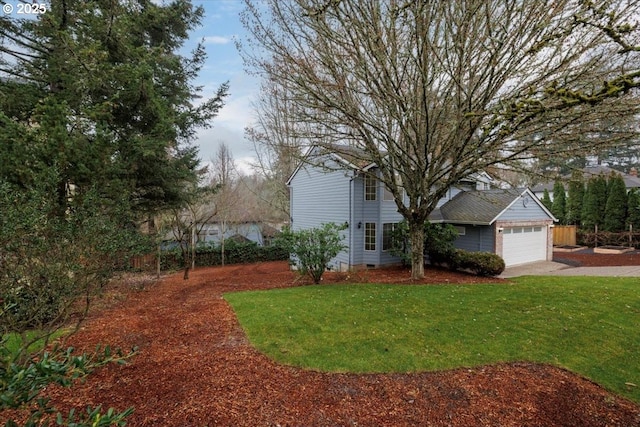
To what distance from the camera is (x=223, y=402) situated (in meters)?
3.70

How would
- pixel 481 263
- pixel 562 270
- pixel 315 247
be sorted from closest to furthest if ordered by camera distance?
pixel 315 247
pixel 481 263
pixel 562 270

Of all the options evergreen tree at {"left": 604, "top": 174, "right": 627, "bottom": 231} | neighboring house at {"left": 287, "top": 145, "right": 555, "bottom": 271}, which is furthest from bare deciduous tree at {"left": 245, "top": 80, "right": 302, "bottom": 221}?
evergreen tree at {"left": 604, "top": 174, "right": 627, "bottom": 231}

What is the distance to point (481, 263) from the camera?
12055 mm

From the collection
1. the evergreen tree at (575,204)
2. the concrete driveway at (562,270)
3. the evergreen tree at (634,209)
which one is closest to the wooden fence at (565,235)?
the evergreen tree at (575,204)

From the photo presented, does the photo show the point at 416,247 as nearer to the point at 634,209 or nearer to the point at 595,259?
the point at 595,259

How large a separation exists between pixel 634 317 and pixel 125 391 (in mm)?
9194

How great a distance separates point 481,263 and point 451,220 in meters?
3.18

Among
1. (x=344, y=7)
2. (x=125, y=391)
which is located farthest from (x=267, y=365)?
(x=344, y=7)

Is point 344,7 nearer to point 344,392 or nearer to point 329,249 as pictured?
point 329,249

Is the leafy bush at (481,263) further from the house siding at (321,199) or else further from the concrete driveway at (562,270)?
the house siding at (321,199)

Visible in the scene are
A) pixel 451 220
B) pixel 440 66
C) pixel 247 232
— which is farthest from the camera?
pixel 247 232

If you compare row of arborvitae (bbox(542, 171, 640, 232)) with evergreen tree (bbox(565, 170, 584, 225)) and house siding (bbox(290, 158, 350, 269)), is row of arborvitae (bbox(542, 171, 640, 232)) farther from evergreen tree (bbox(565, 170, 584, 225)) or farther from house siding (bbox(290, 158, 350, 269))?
house siding (bbox(290, 158, 350, 269))

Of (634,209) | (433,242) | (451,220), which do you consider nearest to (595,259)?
(634,209)

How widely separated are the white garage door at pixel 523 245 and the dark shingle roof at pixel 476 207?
1.17 m
